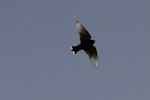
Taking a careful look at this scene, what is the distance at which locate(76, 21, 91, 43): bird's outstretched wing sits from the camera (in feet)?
144

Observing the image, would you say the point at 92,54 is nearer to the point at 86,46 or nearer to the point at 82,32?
the point at 86,46

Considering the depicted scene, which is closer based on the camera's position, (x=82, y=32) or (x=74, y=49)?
(x=74, y=49)

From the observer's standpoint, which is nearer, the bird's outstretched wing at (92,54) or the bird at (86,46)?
the bird at (86,46)

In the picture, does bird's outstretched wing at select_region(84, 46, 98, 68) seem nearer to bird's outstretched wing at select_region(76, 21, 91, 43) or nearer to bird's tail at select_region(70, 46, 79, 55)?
bird's outstretched wing at select_region(76, 21, 91, 43)

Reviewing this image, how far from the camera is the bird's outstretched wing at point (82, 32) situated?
4378cm

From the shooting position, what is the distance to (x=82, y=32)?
44156mm

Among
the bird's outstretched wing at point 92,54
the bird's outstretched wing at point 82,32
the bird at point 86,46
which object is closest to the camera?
the bird's outstretched wing at point 82,32

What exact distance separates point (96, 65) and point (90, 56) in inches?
50.1

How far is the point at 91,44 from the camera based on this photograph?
44875mm

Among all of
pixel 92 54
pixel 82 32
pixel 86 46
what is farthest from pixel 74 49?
pixel 92 54

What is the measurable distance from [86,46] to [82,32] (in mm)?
1493

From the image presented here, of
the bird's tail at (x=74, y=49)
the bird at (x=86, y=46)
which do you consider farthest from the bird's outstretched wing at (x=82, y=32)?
the bird's tail at (x=74, y=49)

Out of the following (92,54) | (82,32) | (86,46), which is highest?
(82,32)

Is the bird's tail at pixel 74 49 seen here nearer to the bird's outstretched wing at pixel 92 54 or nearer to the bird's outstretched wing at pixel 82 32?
the bird's outstretched wing at pixel 82 32
